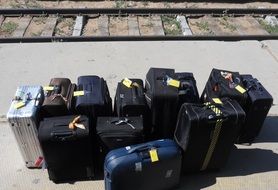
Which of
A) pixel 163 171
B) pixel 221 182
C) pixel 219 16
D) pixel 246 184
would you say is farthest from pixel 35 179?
pixel 219 16

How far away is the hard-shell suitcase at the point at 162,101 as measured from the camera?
4.34m

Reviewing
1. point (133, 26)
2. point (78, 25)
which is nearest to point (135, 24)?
point (133, 26)

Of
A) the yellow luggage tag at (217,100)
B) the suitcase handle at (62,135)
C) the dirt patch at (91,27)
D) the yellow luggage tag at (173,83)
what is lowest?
the dirt patch at (91,27)

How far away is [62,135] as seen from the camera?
401 centimetres

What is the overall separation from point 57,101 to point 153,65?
264cm

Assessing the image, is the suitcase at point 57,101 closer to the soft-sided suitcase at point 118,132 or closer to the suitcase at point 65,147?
the suitcase at point 65,147

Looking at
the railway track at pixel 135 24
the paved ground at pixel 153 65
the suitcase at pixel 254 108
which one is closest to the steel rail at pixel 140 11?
the railway track at pixel 135 24

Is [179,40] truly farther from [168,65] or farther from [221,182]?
[221,182]

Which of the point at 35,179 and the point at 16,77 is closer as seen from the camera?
the point at 35,179

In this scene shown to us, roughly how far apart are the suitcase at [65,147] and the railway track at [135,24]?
11.1ft

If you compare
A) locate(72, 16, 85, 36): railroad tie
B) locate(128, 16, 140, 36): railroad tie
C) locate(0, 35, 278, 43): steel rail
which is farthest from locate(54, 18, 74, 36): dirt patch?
locate(128, 16, 140, 36): railroad tie

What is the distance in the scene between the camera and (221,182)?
459 cm

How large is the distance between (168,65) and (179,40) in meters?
0.95

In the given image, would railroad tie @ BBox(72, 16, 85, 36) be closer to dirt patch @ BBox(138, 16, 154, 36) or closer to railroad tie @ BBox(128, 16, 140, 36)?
railroad tie @ BBox(128, 16, 140, 36)
